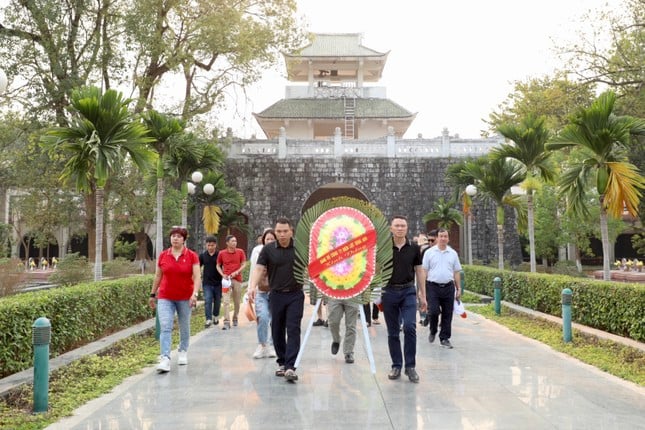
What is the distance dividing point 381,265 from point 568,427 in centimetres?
251

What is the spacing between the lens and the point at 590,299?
9906 millimetres

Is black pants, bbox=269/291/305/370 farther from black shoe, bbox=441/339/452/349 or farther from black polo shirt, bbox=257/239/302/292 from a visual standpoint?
black shoe, bbox=441/339/452/349

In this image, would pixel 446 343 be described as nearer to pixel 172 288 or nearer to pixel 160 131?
pixel 172 288

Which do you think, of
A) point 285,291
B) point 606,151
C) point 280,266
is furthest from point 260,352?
point 606,151

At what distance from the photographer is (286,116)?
105ft

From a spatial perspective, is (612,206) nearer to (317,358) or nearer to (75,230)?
(317,358)

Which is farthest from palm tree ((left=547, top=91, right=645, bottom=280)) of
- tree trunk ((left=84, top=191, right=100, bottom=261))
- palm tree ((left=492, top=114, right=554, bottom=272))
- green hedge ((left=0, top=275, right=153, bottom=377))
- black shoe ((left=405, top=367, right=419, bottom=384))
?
tree trunk ((left=84, top=191, right=100, bottom=261))

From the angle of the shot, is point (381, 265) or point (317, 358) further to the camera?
point (317, 358)

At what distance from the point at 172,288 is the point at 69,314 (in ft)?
6.11

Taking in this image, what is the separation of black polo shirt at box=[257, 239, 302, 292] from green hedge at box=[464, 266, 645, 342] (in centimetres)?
506

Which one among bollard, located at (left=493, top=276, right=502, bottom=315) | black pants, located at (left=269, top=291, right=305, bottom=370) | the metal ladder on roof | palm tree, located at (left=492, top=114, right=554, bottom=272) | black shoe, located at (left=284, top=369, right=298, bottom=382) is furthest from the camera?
the metal ladder on roof

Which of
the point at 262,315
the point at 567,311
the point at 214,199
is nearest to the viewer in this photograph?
the point at 262,315

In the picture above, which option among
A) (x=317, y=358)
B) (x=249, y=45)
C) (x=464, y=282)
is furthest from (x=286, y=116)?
(x=317, y=358)

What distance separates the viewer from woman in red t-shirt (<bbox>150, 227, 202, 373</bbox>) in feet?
22.2
